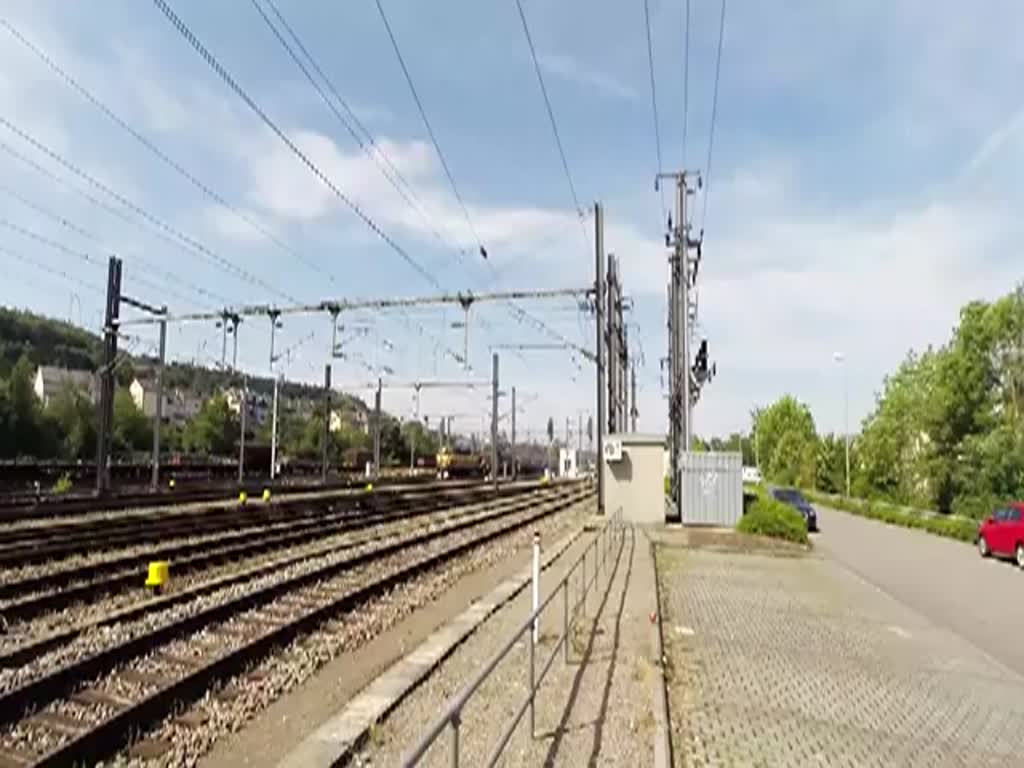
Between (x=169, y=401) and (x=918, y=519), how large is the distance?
92.6m

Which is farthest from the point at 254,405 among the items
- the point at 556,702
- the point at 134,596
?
the point at 556,702

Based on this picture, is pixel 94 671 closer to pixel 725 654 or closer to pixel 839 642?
pixel 725 654

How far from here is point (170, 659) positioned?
29.4 feet

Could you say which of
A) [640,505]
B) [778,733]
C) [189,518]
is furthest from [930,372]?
[778,733]

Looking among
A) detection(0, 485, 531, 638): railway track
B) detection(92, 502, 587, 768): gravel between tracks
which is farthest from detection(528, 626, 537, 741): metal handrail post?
detection(0, 485, 531, 638): railway track

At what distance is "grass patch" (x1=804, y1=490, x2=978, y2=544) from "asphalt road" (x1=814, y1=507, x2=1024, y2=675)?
0.63 meters

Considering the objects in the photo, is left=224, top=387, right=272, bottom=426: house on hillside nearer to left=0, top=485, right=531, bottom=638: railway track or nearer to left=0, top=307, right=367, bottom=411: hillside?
left=0, top=307, right=367, bottom=411: hillside

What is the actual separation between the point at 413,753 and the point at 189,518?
22.9 metres

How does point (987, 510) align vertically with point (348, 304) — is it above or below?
below

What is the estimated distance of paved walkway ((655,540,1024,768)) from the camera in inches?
→ 272

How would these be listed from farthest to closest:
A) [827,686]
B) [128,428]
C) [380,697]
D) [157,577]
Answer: [128,428] < [157,577] < [827,686] < [380,697]

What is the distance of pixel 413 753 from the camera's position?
110 inches

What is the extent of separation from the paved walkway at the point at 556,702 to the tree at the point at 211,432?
87.2 metres

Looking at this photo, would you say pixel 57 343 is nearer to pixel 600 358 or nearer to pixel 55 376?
pixel 55 376
